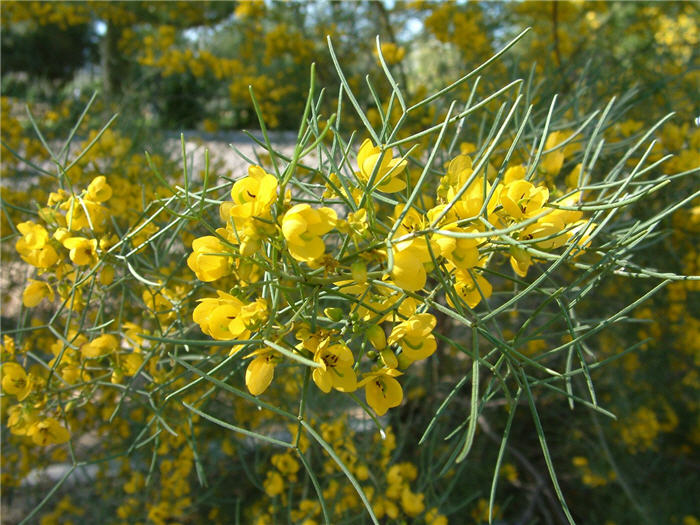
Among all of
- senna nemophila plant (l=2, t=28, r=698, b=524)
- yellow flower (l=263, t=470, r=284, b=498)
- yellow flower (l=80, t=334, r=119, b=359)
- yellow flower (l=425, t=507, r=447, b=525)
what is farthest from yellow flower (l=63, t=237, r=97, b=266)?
yellow flower (l=425, t=507, r=447, b=525)

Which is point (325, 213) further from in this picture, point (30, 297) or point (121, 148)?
A: point (121, 148)

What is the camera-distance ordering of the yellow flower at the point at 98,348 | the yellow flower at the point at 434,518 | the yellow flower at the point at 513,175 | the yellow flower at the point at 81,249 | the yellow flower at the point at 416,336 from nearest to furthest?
the yellow flower at the point at 416,336 → the yellow flower at the point at 513,175 → the yellow flower at the point at 81,249 → the yellow flower at the point at 98,348 → the yellow flower at the point at 434,518

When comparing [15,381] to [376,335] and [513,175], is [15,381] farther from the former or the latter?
[513,175]

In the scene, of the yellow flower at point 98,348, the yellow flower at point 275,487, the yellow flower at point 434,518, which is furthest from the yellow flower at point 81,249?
the yellow flower at point 434,518

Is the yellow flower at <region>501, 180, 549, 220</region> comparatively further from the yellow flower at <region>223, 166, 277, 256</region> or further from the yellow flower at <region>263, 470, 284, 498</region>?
the yellow flower at <region>263, 470, 284, 498</region>

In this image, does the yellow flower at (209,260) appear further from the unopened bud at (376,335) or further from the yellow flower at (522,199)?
the yellow flower at (522,199)

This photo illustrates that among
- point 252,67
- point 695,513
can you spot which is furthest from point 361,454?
point 252,67
